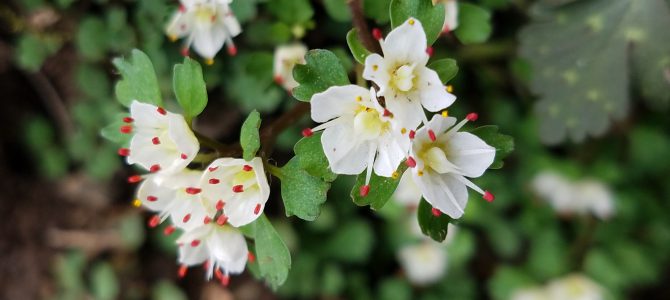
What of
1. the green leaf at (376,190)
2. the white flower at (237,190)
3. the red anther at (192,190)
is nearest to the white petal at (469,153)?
the green leaf at (376,190)

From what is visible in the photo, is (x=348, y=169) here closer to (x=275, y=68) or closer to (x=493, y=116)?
(x=275, y=68)

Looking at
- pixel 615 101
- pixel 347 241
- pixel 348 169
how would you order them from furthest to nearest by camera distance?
pixel 347 241
pixel 615 101
pixel 348 169

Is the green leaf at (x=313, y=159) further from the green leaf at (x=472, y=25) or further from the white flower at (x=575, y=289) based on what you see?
the white flower at (x=575, y=289)

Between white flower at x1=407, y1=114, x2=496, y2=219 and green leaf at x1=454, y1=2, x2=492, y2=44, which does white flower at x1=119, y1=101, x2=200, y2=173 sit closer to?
white flower at x1=407, y1=114, x2=496, y2=219

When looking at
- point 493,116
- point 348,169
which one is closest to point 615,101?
point 493,116

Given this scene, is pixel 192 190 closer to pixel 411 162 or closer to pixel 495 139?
pixel 411 162
